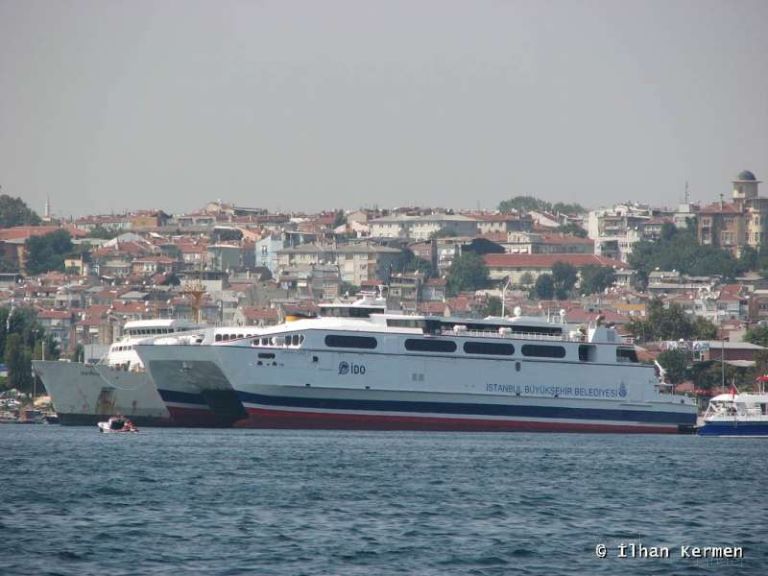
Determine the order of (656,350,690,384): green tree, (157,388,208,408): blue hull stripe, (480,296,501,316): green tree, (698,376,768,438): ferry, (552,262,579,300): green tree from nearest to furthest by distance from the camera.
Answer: (698,376,768,438): ferry
(157,388,208,408): blue hull stripe
(656,350,690,384): green tree
(480,296,501,316): green tree
(552,262,579,300): green tree

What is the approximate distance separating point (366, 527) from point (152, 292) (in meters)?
125

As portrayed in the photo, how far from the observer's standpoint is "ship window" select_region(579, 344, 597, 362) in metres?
74.4

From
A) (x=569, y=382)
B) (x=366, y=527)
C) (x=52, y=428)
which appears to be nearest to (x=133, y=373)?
(x=52, y=428)

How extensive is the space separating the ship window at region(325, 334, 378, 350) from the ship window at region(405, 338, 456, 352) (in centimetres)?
135

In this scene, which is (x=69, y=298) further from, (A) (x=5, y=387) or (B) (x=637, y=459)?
(B) (x=637, y=459)

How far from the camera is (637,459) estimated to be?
55.9 meters

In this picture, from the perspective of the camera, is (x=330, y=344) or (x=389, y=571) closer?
(x=389, y=571)

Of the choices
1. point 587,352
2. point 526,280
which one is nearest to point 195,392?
point 587,352

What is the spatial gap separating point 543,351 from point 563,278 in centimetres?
10852

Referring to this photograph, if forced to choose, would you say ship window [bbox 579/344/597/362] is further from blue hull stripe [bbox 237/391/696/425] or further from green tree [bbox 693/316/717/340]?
green tree [bbox 693/316/717/340]

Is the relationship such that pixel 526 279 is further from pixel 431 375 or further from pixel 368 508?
pixel 368 508

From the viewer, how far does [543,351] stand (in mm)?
73125

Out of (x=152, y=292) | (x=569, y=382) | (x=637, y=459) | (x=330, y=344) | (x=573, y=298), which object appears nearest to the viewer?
(x=637, y=459)

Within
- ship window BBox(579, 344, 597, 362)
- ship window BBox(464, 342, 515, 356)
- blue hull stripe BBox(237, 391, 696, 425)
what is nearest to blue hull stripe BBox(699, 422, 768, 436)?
blue hull stripe BBox(237, 391, 696, 425)
